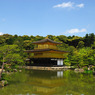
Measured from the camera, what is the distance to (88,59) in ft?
102

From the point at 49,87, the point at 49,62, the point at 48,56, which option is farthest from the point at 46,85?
the point at 49,62

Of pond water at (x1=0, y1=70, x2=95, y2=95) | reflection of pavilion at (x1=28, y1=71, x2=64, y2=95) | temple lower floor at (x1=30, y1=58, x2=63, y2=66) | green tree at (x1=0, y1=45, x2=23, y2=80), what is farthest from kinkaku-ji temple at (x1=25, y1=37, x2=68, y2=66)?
pond water at (x1=0, y1=70, x2=95, y2=95)

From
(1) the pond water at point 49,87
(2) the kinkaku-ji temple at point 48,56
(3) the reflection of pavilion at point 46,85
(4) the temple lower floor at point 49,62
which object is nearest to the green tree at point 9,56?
(1) the pond water at point 49,87

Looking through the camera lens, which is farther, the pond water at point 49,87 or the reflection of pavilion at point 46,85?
the reflection of pavilion at point 46,85

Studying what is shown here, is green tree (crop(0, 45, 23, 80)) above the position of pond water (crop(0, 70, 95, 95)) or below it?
above

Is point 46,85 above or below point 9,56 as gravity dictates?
below

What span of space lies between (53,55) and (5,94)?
2708cm


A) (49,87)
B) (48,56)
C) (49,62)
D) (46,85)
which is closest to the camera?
(49,87)

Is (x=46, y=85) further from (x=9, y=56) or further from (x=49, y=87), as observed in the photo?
(x=9, y=56)

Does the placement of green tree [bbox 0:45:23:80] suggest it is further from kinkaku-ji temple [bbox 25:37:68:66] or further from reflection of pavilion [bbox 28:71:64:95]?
kinkaku-ji temple [bbox 25:37:68:66]

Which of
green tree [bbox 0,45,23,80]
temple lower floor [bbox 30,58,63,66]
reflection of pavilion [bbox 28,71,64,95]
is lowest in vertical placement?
reflection of pavilion [bbox 28,71,64,95]

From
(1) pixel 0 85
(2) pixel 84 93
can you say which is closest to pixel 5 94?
(1) pixel 0 85

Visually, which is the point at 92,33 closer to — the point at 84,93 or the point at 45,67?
the point at 45,67

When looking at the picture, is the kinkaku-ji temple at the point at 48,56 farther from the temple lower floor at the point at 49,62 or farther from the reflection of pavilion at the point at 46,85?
the reflection of pavilion at the point at 46,85
